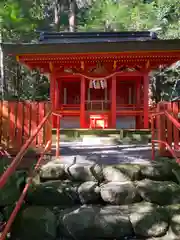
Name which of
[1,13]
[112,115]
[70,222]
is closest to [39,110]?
[70,222]

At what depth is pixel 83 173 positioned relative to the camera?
4.71m

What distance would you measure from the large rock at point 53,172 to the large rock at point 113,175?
75 centimetres

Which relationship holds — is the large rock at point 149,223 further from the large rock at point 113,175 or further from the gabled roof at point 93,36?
the gabled roof at point 93,36

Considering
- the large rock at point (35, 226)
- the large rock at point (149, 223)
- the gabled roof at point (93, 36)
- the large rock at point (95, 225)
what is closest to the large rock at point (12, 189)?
the large rock at point (35, 226)

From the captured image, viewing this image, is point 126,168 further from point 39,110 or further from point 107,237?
point 39,110

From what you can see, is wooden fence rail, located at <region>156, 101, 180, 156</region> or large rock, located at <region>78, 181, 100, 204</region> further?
wooden fence rail, located at <region>156, 101, 180, 156</region>

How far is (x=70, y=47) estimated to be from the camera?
32.5 feet

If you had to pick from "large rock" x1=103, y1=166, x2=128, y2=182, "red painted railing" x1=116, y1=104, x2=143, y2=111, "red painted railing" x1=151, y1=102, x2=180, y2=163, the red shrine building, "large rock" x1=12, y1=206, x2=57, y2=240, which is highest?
the red shrine building

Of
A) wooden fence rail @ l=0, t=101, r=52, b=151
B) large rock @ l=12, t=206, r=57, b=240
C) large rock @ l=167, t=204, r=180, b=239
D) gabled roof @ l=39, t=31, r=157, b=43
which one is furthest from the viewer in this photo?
gabled roof @ l=39, t=31, r=157, b=43

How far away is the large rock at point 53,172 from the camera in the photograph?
15.6ft

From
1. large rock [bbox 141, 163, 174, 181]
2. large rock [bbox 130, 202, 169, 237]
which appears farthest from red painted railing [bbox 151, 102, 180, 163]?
large rock [bbox 130, 202, 169, 237]

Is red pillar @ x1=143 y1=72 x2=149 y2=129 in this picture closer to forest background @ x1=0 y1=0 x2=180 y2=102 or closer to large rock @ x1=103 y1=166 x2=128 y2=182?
large rock @ x1=103 y1=166 x2=128 y2=182

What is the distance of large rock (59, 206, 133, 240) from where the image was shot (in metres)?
3.90

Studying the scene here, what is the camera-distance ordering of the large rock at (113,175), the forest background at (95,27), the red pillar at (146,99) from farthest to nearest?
the forest background at (95,27), the red pillar at (146,99), the large rock at (113,175)
